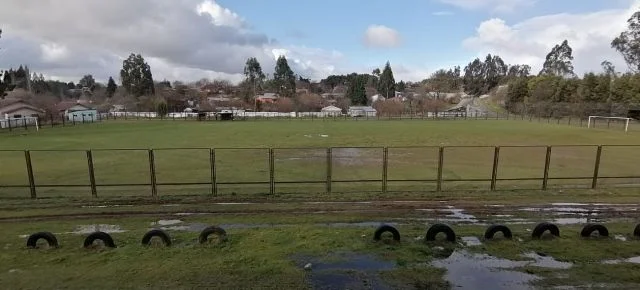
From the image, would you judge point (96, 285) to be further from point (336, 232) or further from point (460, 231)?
point (460, 231)

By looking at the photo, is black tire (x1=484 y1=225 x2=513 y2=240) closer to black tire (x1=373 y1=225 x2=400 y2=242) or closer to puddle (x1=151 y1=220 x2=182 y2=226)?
black tire (x1=373 y1=225 x2=400 y2=242)

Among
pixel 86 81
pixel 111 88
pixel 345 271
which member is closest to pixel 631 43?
pixel 345 271

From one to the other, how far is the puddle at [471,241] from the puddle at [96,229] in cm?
628

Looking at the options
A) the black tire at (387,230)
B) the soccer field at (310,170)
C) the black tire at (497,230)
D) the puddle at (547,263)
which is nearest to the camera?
the puddle at (547,263)

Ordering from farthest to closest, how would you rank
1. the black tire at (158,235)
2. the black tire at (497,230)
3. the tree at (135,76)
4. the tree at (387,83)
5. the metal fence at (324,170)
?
the tree at (387,83) → the tree at (135,76) → the metal fence at (324,170) → the black tire at (497,230) → the black tire at (158,235)

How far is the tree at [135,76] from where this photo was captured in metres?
106

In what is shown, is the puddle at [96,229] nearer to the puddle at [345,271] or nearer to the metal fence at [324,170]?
the metal fence at [324,170]

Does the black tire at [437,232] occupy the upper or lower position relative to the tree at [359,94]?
lower

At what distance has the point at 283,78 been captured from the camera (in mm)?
123562

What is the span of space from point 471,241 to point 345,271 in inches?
103

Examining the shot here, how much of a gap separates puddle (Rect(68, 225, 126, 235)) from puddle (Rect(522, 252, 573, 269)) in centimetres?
716

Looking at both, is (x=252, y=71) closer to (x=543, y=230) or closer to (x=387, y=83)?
(x=387, y=83)

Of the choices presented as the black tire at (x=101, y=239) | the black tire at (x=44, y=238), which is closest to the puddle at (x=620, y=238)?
Result: the black tire at (x=101, y=239)

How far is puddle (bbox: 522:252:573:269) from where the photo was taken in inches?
230
